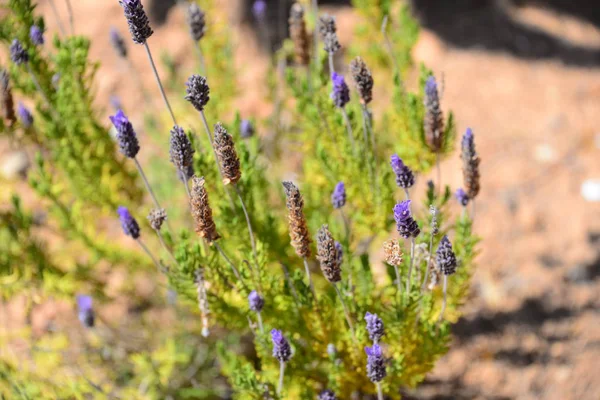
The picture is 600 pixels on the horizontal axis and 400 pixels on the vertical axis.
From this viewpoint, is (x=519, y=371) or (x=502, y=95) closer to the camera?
(x=519, y=371)

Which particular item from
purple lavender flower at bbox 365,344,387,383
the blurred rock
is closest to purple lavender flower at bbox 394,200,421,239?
purple lavender flower at bbox 365,344,387,383

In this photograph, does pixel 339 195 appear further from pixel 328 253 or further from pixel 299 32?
pixel 299 32

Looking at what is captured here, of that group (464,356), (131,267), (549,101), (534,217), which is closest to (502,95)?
(549,101)

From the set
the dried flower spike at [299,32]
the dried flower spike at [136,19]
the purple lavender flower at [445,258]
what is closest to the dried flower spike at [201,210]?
the dried flower spike at [136,19]

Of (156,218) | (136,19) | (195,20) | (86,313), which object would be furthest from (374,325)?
(195,20)

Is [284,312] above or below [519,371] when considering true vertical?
below

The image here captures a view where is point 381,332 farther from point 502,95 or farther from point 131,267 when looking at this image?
point 502,95

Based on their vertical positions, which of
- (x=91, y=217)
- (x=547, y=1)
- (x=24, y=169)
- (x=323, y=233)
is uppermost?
(x=547, y=1)
